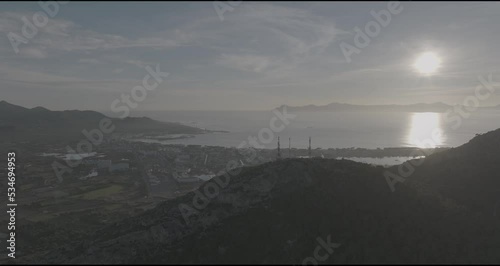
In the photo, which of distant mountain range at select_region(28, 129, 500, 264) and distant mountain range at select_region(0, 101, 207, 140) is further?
distant mountain range at select_region(0, 101, 207, 140)

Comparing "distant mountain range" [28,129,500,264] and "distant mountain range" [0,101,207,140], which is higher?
"distant mountain range" [0,101,207,140]

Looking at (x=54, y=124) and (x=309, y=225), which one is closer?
(x=309, y=225)

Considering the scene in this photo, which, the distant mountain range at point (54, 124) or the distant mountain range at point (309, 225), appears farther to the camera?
the distant mountain range at point (54, 124)

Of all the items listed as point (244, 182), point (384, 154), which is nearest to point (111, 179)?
point (244, 182)

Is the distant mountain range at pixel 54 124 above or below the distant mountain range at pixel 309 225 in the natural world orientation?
above
